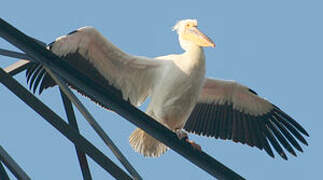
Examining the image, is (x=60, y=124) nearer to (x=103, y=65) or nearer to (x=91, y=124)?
(x=91, y=124)

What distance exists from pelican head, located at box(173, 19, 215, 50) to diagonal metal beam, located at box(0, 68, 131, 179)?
330 centimetres

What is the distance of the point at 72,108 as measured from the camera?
21.4 ft

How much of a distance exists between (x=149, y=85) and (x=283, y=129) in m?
2.03

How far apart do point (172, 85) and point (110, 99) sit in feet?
10.1

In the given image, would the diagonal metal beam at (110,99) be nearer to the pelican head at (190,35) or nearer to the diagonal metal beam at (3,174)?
the diagonal metal beam at (3,174)

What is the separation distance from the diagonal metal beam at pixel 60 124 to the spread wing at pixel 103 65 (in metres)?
2.76

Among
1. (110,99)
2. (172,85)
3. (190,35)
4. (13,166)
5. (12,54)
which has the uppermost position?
(12,54)

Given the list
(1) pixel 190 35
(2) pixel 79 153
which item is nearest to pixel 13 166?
(2) pixel 79 153

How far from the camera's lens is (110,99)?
5938 millimetres

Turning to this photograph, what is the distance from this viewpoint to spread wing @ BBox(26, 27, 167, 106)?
866 cm

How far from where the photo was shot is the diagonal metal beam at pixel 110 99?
543cm

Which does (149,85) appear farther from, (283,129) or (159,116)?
(283,129)

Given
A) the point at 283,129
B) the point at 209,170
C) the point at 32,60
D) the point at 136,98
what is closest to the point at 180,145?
the point at 209,170

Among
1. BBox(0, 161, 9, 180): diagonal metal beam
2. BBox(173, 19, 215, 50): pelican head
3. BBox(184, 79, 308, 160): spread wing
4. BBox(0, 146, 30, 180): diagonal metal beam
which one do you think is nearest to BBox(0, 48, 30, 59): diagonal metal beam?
BBox(0, 146, 30, 180): diagonal metal beam
